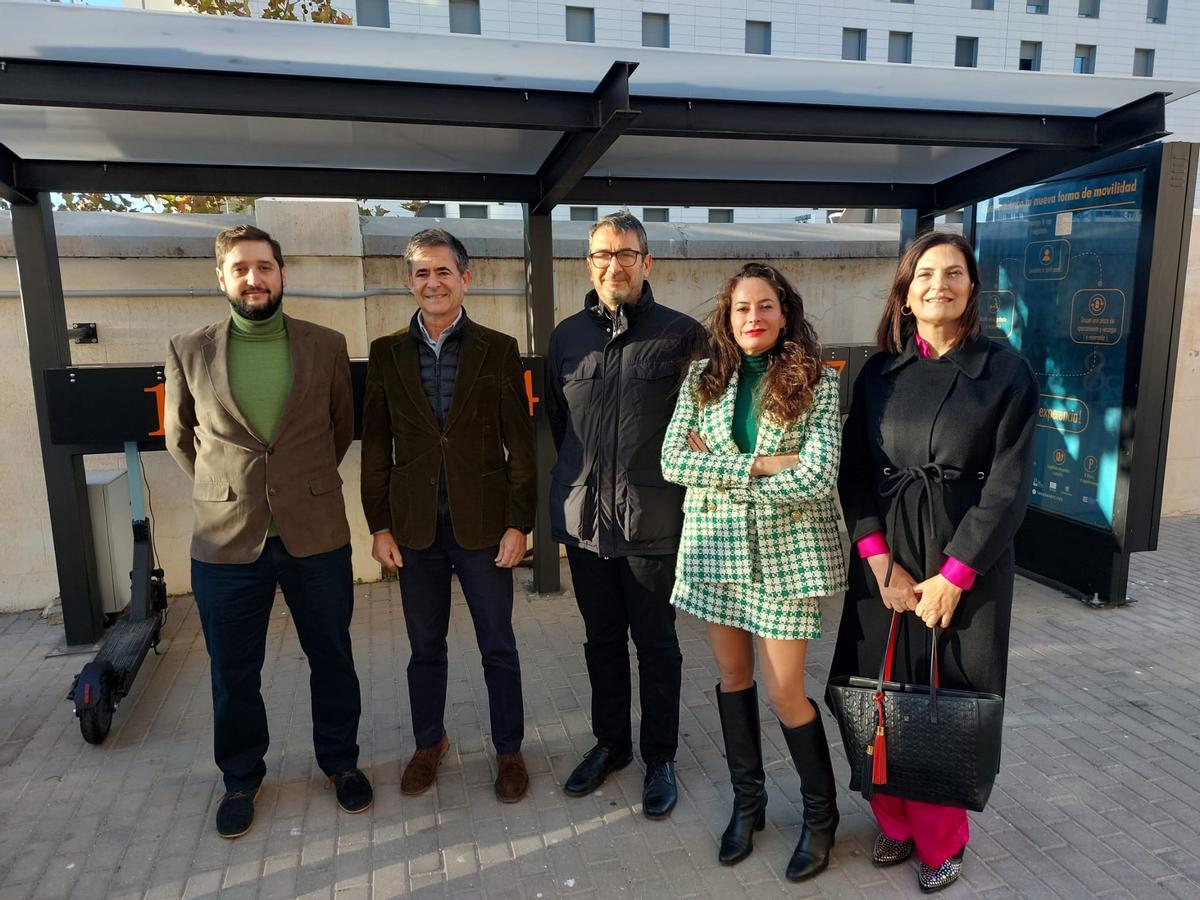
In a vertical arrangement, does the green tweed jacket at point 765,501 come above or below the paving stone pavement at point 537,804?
above

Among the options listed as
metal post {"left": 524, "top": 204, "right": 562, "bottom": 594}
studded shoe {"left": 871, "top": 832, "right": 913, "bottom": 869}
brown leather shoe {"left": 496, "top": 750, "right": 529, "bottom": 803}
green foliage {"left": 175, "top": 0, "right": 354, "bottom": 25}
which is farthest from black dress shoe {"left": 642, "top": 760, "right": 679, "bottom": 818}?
green foliage {"left": 175, "top": 0, "right": 354, "bottom": 25}

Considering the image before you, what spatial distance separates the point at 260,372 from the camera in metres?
2.70

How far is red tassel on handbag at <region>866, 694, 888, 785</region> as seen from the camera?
2.26 meters

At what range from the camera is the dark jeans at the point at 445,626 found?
112 inches

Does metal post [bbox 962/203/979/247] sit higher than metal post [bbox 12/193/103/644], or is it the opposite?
metal post [bbox 962/203/979/247]

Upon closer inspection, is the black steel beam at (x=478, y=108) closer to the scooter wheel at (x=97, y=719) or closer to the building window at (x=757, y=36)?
the scooter wheel at (x=97, y=719)

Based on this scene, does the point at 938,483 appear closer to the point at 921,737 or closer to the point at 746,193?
the point at 921,737

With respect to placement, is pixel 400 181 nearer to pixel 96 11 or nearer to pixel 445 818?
pixel 96 11

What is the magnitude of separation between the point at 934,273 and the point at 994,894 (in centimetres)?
191

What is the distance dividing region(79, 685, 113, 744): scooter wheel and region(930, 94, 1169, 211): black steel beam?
5.19 meters

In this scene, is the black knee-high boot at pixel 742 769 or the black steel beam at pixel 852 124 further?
the black steel beam at pixel 852 124

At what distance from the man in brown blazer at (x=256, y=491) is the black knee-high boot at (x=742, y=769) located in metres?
1.35

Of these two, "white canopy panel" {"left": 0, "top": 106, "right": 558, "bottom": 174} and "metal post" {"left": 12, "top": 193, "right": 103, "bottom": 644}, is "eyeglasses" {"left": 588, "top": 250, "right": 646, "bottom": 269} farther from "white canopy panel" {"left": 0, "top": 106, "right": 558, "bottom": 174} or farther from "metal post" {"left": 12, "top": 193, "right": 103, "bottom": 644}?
"metal post" {"left": 12, "top": 193, "right": 103, "bottom": 644}

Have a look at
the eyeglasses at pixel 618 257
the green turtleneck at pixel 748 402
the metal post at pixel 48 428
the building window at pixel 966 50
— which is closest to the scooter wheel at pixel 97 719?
the metal post at pixel 48 428
